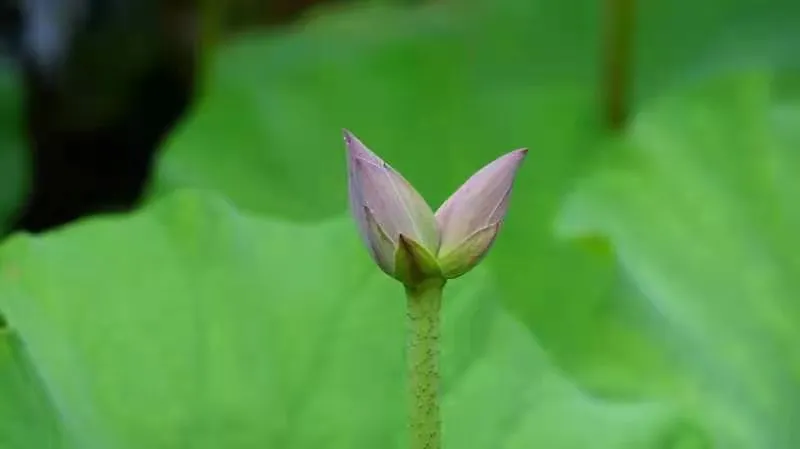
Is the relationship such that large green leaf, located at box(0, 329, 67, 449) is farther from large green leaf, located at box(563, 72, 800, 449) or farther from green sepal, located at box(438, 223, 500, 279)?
large green leaf, located at box(563, 72, 800, 449)

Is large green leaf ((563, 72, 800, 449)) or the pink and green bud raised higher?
the pink and green bud

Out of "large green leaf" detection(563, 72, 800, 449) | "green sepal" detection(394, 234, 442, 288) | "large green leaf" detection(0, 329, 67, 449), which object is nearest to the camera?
"green sepal" detection(394, 234, 442, 288)

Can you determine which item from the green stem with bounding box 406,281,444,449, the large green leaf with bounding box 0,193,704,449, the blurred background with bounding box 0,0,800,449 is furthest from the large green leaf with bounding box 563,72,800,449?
the green stem with bounding box 406,281,444,449

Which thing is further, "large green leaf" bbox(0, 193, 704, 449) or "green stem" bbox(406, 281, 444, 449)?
"large green leaf" bbox(0, 193, 704, 449)

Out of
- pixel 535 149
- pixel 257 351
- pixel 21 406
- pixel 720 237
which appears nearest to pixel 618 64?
pixel 535 149

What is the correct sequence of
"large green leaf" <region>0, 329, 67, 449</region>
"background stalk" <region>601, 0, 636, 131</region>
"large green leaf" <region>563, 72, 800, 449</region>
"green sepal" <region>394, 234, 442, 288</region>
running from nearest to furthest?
"green sepal" <region>394, 234, 442, 288</region> < "large green leaf" <region>0, 329, 67, 449</region> < "large green leaf" <region>563, 72, 800, 449</region> < "background stalk" <region>601, 0, 636, 131</region>

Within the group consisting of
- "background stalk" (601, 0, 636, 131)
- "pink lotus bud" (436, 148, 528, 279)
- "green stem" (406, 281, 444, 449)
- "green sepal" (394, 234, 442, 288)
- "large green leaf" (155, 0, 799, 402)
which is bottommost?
"large green leaf" (155, 0, 799, 402)

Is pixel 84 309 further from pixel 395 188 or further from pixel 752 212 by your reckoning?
pixel 752 212

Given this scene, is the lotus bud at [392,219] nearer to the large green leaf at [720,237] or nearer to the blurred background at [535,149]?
the blurred background at [535,149]

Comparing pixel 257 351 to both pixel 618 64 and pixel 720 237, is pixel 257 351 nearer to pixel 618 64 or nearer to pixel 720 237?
pixel 720 237
